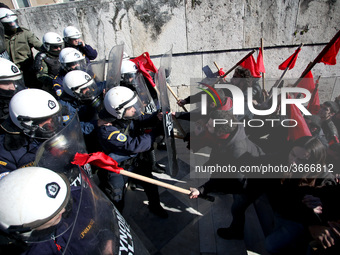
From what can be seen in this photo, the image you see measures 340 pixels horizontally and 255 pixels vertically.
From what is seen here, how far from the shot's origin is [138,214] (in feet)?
10.5

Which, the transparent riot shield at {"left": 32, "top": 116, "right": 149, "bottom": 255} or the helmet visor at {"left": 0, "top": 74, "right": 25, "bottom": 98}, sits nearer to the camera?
the transparent riot shield at {"left": 32, "top": 116, "right": 149, "bottom": 255}

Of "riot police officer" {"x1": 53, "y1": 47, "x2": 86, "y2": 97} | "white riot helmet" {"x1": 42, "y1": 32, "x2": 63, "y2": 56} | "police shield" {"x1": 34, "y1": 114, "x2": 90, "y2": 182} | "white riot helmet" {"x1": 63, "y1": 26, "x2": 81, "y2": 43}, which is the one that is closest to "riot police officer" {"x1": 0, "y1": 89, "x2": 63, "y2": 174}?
"police shield" {"x1": 34, "y1": 114, "x2": 90, "y2": 182}

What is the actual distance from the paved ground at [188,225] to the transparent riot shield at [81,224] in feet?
3.91

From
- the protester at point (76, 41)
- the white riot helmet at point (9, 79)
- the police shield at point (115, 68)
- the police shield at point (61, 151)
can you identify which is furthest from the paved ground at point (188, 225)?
the protester at point (76, 41)

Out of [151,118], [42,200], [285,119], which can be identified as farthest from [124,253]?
[285,119]

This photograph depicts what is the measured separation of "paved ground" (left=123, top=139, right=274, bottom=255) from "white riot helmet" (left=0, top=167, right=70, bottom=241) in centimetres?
191

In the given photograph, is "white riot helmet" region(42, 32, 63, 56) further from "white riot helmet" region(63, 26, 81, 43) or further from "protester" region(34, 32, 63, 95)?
"white riot helmet" region(63, 26, 81, 43)

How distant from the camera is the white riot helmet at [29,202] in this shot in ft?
3.69

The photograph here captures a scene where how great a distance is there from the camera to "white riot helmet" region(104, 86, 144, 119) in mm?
2598

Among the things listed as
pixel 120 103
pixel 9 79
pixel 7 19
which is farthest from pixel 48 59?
→ pixel 120 103

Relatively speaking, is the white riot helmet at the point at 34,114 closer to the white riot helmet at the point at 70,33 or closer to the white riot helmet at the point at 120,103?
the white riot helmet at the point at 120,103

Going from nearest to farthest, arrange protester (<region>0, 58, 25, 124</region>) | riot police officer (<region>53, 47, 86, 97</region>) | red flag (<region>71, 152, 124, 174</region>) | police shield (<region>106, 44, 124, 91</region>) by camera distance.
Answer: red flag (<region>71, 152, 124, 174</region>), protester (<region>0, 58, 25, 124</region>), police shield (<region>106, 44, 124, 91</region>), riot police officer (<region>53, 47, 86, 97</region>)

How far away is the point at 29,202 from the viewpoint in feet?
3.78

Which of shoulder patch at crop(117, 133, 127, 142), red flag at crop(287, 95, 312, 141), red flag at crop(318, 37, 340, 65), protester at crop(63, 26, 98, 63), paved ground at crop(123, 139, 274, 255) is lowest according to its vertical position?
paved ground at crop(123, 139, 274, 255)
